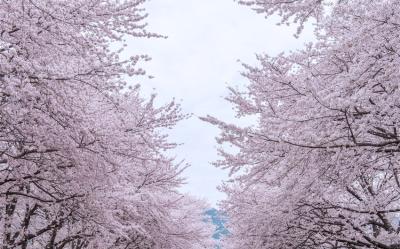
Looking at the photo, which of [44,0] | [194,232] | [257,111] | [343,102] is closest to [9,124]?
[44,0]

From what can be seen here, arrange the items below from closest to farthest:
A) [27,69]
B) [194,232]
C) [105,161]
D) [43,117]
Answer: [27,69], [43,117], [105,161], [194,232]

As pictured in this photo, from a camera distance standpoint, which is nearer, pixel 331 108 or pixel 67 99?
pixel 331 108

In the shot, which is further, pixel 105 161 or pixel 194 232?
pixel 194 232

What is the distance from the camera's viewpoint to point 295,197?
5.99 meters

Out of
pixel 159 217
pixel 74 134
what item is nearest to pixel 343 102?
pixel 74 134

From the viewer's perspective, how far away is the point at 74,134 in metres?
5.01

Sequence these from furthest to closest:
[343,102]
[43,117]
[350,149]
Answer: [43,117]
[350,149]
[343,102]

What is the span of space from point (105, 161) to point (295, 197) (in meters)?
2.77

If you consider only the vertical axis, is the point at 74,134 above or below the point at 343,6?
below

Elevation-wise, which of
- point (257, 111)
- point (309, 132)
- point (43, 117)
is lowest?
point (309, 132)

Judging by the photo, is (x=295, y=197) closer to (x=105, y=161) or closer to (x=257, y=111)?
(x=257, y=111)

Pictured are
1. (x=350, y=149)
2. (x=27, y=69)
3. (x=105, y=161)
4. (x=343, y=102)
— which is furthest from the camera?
(x=105, y=161)

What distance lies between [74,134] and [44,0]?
1596mm

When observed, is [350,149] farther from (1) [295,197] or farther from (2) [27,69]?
(2) [27,69]
